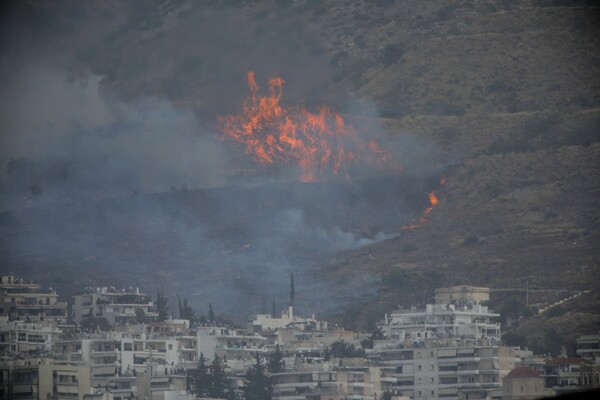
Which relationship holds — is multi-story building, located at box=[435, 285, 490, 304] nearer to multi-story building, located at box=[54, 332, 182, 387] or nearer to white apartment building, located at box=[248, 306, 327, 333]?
white apartment building, located at box=[248, 306, 327, 333]

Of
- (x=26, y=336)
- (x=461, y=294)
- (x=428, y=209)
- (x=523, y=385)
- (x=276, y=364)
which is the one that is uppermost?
(x=428, y=209)

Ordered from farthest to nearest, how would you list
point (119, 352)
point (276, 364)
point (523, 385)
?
point (119, 352)
point (276, 364)
point (523, 385)

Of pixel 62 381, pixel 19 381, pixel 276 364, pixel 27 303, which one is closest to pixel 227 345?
pixel 276 364

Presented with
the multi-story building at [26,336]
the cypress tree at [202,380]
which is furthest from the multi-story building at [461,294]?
the multi-story building at [26,336]

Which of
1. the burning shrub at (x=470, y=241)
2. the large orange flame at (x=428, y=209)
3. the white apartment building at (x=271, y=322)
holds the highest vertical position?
the large orange flame at (x=428, y=209)

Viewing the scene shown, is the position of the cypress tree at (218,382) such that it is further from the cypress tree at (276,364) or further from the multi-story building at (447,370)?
the multi-story building at (447,370)

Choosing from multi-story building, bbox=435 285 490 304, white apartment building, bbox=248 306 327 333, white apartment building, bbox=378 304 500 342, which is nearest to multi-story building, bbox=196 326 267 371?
white apartment building, bbox=248 306 327 333

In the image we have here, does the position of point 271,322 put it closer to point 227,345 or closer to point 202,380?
point 227,345
